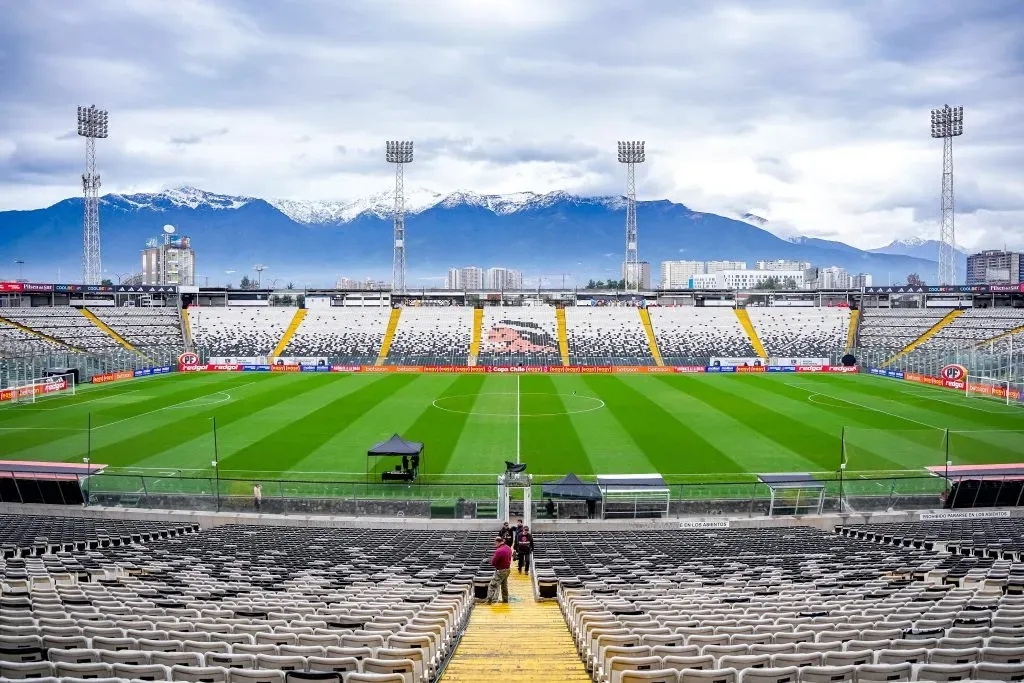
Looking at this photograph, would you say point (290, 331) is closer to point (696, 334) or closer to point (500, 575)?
point (696, 334)

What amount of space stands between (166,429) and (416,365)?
121ft

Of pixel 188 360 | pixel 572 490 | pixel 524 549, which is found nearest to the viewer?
pixel 524 549

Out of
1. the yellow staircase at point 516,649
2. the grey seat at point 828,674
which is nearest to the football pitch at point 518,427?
the yellow staircase at point 516,649

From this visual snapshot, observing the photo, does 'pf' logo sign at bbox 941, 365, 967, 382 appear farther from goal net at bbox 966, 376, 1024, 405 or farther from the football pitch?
the football pitch

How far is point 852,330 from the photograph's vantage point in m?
89.9

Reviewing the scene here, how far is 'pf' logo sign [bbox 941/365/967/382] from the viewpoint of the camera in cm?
6188

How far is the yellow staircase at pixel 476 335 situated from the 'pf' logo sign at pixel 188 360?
98.8 feet

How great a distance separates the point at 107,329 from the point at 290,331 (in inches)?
773

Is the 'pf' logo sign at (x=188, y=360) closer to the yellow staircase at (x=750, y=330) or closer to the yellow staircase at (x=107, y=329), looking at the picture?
the yellow staircase at (x=107, y=329)

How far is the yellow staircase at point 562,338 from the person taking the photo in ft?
268

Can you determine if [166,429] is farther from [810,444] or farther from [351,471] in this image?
[810,444]

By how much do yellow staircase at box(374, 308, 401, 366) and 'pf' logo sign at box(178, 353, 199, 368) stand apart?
19.8 metres

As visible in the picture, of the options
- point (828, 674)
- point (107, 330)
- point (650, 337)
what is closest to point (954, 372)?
point (650, 337)

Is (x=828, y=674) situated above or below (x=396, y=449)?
above
